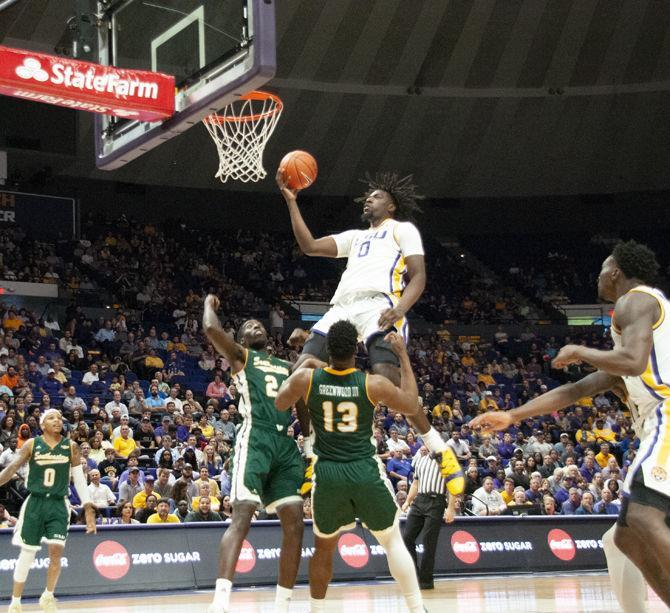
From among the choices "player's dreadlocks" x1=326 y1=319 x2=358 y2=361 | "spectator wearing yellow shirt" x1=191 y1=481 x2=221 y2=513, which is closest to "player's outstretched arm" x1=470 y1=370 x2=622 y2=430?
"player's dreadlocks" x1=326 y1=319 x2=358 y2=361

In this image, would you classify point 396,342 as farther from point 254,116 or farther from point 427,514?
point 254,116

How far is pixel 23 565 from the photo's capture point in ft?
33.5

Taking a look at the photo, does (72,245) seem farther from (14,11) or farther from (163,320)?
(14,11)

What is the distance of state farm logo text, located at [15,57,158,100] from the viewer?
9.62 m

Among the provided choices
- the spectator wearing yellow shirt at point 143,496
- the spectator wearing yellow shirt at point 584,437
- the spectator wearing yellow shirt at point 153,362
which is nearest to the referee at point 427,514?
the spectator wearing yellow shirt at point 143,496

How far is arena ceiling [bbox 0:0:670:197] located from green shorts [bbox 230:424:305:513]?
19085mm

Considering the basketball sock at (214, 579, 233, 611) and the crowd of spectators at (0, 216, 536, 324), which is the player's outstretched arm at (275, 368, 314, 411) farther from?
the crowd of spectators at (0, 216, 536, 324)

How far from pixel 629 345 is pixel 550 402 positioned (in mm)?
795

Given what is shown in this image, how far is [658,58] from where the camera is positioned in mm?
29047

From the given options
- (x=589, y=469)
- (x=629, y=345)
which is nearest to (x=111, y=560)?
(x=629, y=345)

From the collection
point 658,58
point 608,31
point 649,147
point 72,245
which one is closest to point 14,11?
point 72,245

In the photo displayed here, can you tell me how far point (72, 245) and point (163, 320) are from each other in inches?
155

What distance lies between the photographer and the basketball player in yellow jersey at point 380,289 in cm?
686

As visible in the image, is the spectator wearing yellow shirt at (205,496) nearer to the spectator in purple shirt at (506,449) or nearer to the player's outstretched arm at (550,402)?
the spectator in purple shirt at (506,449)
